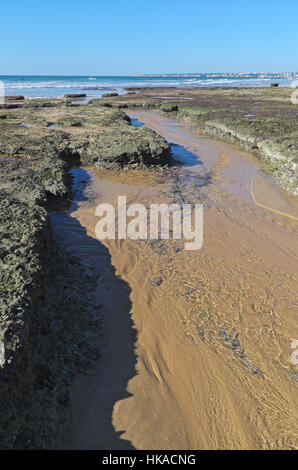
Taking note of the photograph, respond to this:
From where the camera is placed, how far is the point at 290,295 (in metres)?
5.14

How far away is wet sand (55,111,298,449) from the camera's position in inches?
121

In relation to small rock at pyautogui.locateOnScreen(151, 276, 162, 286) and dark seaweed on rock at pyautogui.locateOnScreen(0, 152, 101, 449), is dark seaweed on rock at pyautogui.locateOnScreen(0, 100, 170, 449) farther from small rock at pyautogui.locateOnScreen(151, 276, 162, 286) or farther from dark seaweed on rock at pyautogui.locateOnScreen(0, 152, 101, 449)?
small rock at pyautogui.locateOnScreen(151, 276, 162, 286)

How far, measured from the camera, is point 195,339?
4199 mm

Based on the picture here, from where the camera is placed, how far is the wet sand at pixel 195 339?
10.1ft

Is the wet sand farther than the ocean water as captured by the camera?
No

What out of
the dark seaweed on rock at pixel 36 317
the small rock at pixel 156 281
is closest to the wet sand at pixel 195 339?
the small rock at pixel 156 281

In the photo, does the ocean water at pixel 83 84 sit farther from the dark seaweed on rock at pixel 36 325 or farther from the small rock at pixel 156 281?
the small rock at pixel 156 281

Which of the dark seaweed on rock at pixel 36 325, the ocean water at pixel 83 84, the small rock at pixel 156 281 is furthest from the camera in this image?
the ocean water at pixel 83 84

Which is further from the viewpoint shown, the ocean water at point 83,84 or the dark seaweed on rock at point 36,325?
the ocean water at point 83,84

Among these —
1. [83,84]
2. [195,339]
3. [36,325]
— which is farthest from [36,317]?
[83,84]

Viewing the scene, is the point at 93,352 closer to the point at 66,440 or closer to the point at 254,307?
the point at 66,440

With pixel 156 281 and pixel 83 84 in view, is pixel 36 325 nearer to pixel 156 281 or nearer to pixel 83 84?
pixel 156 281

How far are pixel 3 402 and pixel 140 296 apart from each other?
2.75 metres

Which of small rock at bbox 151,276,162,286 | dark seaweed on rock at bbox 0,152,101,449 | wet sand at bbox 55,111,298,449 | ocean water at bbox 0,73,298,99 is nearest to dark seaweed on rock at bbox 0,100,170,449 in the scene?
dark seaweed on rock at bbox 0,152,101,449
